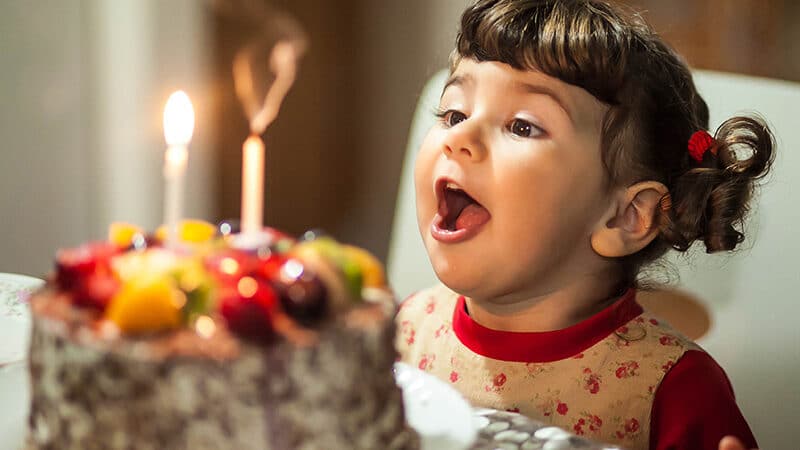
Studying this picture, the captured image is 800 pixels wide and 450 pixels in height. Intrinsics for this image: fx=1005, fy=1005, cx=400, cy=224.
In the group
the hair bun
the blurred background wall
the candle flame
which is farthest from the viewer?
the blurred background wall

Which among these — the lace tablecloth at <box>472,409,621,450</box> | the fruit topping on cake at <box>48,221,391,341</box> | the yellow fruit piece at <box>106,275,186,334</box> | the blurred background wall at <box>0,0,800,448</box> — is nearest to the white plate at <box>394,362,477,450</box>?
the lace tablecloth at <box>472,409,621,450</box>

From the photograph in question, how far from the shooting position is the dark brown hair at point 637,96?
1.27 m

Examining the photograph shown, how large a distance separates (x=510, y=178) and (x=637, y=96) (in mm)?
211

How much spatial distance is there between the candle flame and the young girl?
0.44m

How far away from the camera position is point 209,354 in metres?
0.71

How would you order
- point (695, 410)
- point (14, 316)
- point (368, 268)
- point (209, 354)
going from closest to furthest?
point (209, 354) → point (368, 268) → point (14, 316) → point (695, 410)

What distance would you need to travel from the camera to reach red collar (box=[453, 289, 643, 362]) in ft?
4.41

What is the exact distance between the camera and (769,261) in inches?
56.9

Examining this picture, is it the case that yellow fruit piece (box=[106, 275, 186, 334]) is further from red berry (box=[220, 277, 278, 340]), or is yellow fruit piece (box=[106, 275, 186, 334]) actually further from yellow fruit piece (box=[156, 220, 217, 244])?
yellow fruit piece (box=[156, 220, 217, 244])

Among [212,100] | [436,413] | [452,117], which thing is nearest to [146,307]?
[436,413]

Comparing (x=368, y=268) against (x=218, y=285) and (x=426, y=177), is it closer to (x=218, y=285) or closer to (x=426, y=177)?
(x=218, y=285)

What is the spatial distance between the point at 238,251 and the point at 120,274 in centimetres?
10

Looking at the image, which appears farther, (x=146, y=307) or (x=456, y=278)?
(x=456, y=278)

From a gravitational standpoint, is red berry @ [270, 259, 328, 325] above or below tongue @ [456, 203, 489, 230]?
above
